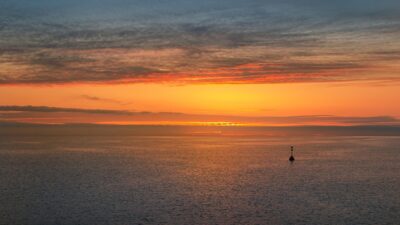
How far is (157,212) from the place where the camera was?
4953 centimetres

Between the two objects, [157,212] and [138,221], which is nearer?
[138,221]

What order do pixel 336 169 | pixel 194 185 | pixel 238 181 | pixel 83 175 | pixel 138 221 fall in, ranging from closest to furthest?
pixel 138 221
pixel 194 185
pixel 238 181
pixel 83 175
pixel 336 169

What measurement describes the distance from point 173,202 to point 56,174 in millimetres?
40364

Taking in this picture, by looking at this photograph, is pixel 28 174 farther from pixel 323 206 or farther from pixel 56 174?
pixel 323 206

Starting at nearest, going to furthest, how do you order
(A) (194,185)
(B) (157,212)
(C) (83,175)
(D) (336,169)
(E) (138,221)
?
(E) (138,221) → (B) (157,212) → (A) (194,185) → (C) (83,175) → (D) (336,169)

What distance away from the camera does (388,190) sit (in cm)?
6750

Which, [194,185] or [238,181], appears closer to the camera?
[194,185]

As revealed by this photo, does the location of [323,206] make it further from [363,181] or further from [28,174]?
[28,174]

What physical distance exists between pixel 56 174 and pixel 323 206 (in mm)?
53710

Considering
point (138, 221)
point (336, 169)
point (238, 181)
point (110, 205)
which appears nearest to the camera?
point (138, 221)

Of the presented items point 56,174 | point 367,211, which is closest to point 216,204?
point 367,211

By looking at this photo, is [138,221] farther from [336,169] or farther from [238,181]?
[336,169]

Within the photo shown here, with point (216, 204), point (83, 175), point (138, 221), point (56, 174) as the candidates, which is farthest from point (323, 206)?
point (56, 174)

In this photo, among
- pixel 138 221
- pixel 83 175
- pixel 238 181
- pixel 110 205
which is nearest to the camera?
pixel 138 221
